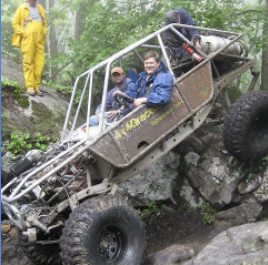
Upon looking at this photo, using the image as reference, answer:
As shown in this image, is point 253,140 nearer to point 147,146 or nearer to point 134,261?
point 147,146

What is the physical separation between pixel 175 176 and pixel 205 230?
1.03 m

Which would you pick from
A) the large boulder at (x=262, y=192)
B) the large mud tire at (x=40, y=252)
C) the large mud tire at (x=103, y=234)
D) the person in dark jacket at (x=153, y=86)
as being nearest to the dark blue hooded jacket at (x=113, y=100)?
the person in dark jacket at (x=153, y=86)

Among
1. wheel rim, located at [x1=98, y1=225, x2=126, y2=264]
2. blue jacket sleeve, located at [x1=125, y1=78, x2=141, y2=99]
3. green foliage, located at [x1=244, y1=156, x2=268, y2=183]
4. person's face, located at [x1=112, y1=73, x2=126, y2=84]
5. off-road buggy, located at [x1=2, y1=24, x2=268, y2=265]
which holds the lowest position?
green foliage, located at [x1=244, y1=156, x2=268, y2=183]

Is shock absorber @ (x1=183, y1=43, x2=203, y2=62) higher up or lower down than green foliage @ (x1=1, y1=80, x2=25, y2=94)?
lower down

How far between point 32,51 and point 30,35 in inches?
11.0

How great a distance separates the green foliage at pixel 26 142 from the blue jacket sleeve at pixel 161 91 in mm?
2334

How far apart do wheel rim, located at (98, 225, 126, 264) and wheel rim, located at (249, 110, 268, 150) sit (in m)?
2.40

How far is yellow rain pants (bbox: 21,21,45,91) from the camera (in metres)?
6.07

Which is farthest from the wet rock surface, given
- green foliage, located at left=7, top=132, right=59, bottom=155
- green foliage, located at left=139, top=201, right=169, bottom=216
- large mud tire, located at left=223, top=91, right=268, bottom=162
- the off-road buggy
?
large mud tire, located at left=223, top=91, right=268, bottom=162

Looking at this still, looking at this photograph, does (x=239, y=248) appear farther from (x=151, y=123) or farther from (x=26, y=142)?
(x=26, y=142)

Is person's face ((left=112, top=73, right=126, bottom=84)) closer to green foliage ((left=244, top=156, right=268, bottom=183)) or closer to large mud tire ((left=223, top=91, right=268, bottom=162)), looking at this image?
large mud tire ((left=223, top=91, right=268, bottom=162))

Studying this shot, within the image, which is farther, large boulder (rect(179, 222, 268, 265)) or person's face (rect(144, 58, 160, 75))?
person's face (rect(144, 58, 160, 75))

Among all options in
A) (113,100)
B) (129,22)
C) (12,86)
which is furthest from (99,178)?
(129,22)

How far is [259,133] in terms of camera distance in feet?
16.6
